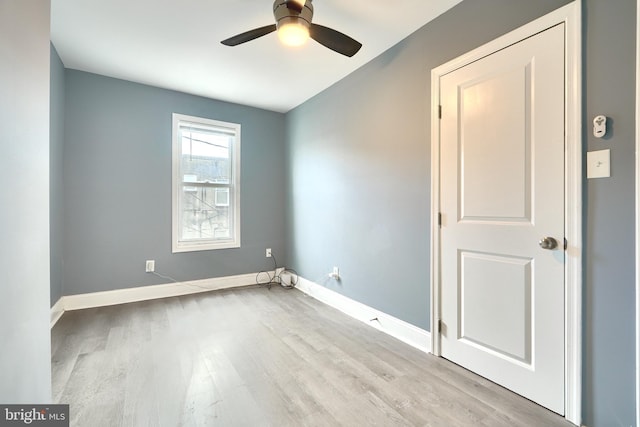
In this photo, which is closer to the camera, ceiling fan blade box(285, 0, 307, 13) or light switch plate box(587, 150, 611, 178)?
light switch plate box(587, 150, 611, 178)

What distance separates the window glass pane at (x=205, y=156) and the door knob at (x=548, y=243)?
11.6ft

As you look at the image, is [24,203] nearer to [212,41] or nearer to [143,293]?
[212,41]

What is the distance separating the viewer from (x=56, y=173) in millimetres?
2684

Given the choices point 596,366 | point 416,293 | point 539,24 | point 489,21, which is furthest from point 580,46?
point 416,293

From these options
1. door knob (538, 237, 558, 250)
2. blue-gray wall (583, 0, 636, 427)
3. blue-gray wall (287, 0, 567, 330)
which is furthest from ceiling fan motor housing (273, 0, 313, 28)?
door knob (538, 237, 558, 250)

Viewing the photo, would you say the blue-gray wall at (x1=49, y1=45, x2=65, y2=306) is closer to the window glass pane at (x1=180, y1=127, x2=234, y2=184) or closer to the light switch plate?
the window glass pane at (x1=180, y1=127, x2=234, y2=184)

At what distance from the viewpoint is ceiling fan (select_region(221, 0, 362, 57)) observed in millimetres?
1685

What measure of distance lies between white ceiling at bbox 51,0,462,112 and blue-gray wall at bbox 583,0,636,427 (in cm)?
98

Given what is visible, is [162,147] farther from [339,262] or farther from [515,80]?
[515,80]

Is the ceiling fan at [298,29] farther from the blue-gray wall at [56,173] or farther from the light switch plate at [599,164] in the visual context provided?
the blue-gray wall at [56,173]

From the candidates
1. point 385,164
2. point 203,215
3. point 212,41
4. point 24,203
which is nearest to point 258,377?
point 24,203

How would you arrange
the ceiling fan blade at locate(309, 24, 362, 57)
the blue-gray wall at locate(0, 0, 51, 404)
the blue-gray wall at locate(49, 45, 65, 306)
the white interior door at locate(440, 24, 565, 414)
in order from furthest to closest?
the blue-gray wall at locate(49, 45, 65, 306), the ceiling fan blade at locate(309, 24, 362, 57), the white interior door at locate(440, 24, 565, 414), the blue-gray wall at locate(0, 0, 51, 404)

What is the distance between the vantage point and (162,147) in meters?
3.39

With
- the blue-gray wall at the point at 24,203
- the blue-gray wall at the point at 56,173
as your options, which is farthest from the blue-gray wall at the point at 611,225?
the blue-gray wall at the point at 56,173
